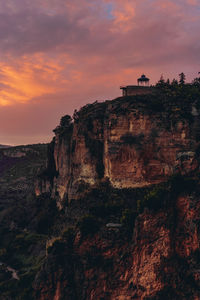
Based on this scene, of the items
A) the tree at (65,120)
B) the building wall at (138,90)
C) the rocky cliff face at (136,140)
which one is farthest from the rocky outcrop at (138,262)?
the tree at (65,120)

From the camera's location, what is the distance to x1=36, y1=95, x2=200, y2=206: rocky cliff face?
123ft

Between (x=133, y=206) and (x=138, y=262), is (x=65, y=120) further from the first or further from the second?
(x=138, y=262)

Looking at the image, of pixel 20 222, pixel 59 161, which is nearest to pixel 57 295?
pixel 59 161

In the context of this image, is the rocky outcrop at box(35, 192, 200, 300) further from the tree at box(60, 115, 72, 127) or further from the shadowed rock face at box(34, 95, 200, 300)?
the tree at box(60, 115, 72, 127)

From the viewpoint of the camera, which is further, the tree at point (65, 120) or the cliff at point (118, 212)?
the tree at point (65, 120)

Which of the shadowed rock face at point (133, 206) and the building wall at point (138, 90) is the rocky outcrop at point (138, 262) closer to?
the shadowed rock face at point (133, 206)

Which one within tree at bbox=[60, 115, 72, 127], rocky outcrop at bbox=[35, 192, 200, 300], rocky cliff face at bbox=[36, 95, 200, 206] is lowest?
rocky outcrop at bbox=[35, 192, 200, 300]

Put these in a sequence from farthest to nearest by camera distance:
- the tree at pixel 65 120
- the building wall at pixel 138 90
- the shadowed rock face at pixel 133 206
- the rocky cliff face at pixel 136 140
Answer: the tree at pixel 65 120
the building wall at pixel 138 90
the rocky cliff face at pixel 136 140
the shadowed rock face at pixel 133 206

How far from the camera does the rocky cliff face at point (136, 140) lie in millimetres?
37344

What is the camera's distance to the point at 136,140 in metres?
38.3

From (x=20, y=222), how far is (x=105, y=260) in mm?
40742

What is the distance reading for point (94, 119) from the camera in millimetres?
42906

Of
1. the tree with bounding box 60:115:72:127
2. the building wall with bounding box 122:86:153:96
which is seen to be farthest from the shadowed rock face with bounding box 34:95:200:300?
the tree with bounding box 60:115:72:127

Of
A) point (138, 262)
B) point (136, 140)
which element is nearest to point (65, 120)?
point (136, 140)
